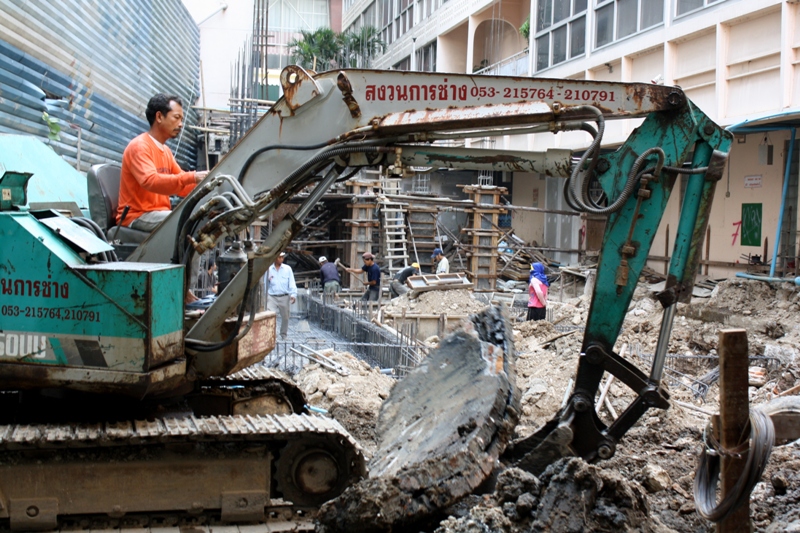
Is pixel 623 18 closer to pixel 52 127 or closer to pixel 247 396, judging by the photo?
pixel 52 127

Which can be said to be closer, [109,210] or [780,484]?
[780,484]

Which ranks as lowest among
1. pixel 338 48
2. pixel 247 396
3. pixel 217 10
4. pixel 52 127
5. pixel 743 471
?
pixel 247 396

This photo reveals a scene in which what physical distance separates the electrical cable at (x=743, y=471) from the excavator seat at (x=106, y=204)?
388 centimetres

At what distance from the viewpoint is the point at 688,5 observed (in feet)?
57.2

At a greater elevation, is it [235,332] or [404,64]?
[404,64]

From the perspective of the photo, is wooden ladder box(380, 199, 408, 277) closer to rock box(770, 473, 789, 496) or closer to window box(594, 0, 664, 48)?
window box(594, 0, 664, 48)

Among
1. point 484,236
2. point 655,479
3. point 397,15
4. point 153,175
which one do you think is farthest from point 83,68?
point 397,15

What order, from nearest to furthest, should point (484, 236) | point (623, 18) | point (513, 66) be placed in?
point (623, 18) < point (484, 236) < point (513, 66)

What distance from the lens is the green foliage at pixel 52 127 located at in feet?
37.4

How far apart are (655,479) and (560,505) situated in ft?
6.58

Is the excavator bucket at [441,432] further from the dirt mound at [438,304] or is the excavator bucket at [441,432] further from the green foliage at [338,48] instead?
the green foliage at [338,48]

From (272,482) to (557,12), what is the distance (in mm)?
21019

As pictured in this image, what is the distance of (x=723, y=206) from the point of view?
18281 millimetres

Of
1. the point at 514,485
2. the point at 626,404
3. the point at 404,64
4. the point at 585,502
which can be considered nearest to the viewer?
the point at 585,502
